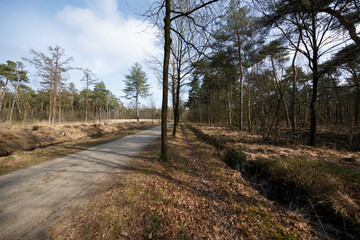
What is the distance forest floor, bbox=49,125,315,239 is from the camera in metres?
2.13

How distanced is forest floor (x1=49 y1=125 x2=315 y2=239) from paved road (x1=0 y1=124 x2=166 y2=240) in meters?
0.41

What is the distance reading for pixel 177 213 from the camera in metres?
2.61

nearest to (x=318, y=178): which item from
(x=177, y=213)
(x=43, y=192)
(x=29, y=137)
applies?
(x=177, y=213)

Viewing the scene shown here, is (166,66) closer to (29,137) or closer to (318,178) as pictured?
(318,178)

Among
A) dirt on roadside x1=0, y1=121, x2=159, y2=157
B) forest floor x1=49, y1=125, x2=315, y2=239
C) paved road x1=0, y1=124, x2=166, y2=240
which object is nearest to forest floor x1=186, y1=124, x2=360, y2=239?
forest floor x1=49, y1=125, x2=315, y2=239

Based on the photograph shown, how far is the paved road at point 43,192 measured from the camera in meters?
2.09

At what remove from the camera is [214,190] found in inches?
142

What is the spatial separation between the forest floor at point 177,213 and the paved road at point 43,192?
16.3 inches

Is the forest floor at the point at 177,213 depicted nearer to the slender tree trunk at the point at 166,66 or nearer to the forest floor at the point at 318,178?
the forest floor at the point at 318,178

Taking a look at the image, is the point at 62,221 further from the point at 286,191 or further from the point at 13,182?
the point at 286,191

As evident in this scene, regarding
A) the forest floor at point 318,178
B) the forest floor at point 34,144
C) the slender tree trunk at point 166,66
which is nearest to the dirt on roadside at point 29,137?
the forest floor at point 34,144

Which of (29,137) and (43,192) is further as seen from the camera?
(29,137)

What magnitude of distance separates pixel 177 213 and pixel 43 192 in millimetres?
3384

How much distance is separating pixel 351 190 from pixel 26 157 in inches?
454
